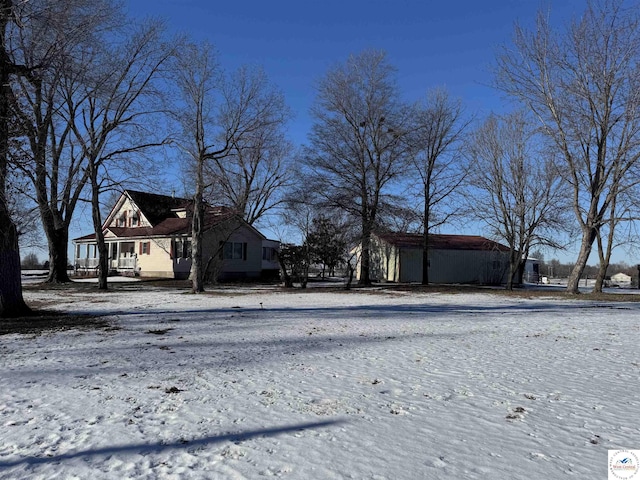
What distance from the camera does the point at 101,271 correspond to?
80.9 feet

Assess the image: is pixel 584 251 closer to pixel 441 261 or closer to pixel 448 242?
pixel 441 261

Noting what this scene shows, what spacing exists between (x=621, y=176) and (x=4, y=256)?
24.0 meters

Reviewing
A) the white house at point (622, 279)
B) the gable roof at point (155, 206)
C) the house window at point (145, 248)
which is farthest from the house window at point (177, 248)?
the white house at point (622, 279)

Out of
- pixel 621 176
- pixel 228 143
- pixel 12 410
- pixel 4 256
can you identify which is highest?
pixel 228 143

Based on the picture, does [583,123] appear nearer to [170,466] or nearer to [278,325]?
[278,325]

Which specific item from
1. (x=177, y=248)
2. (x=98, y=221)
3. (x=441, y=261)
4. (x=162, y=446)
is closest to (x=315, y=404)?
(x=162, y=446)

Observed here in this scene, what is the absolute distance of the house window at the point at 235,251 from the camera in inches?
1425

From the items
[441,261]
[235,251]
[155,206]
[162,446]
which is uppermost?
[155,206]

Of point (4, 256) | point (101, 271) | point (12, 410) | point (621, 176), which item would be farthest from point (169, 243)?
point (12, 410)

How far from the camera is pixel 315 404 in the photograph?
5156 mm

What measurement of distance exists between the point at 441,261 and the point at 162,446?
120 feet

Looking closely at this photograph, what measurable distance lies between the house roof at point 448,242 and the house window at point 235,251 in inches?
427

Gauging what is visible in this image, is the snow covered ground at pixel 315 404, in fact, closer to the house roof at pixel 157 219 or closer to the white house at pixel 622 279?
the house roof at pixel 157 219

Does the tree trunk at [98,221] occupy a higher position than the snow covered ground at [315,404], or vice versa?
the tree trunk at [98,221]
